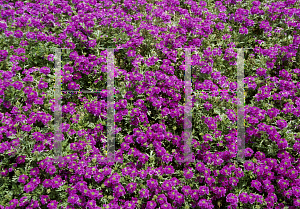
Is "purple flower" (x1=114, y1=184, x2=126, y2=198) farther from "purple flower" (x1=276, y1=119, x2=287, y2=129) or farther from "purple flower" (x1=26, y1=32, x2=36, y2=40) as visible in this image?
"purple flower" (x1=26, y1=32, x2=36, y2=40)

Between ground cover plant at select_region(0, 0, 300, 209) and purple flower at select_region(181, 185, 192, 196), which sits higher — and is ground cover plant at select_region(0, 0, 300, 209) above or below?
above

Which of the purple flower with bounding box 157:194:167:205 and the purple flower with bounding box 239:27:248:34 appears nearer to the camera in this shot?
the purple flower with bounding box 157:194:167:205

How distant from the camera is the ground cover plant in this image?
4.95 metres

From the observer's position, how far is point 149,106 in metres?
5.93

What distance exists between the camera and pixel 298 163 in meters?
5.23

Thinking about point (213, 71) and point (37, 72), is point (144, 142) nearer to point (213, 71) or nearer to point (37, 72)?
point (213, 71)

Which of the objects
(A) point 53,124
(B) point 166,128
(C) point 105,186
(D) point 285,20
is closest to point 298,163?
(B) point 166,128

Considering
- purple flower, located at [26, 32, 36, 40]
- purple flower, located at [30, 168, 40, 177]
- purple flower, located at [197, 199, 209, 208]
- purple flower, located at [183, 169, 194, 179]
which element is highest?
purple flower, located at [26, 32, 36, 40]

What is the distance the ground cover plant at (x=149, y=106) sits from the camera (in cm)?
495

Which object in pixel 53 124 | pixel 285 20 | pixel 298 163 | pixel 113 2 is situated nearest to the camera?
pixel 298 163

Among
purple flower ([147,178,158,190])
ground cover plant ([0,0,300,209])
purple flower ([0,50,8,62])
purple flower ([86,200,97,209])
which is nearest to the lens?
purple flower ([86,200,97,209])

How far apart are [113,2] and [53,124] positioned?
13.3 ft

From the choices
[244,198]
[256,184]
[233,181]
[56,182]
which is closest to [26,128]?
[56,182]

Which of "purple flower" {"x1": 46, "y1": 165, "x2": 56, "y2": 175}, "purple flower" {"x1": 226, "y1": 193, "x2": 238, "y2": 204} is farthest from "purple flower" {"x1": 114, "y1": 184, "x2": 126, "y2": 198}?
"purple flower" {"x1": 226, "y1": 193, "x2": 238, "y2": 204}
